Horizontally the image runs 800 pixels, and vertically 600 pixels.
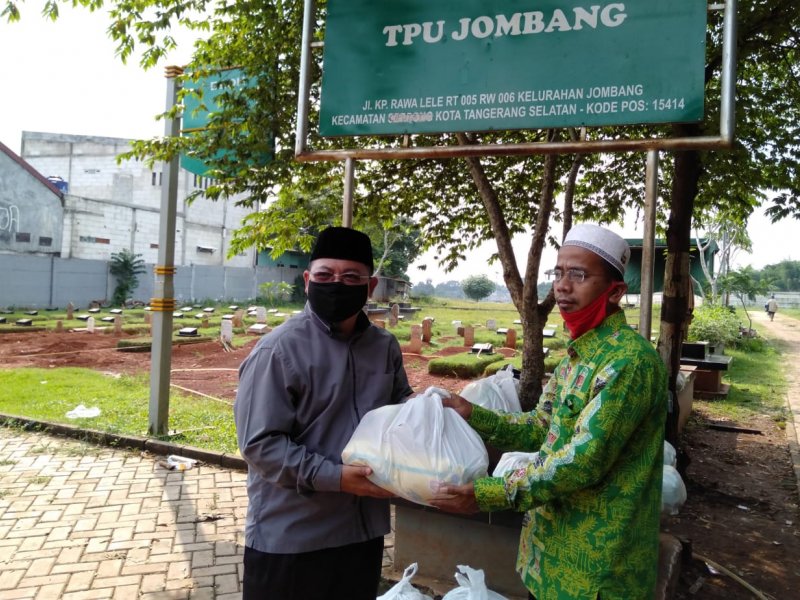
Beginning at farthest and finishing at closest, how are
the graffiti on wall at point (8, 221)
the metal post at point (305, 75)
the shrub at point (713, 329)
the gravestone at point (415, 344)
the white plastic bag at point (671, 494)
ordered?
the graffiti on wall at point (8, 221) < the shrub at point (713, 329) < the gravestone at point (415, 344) < the white plastic bag at point (671, 494) < the metal post at point (305, 75)

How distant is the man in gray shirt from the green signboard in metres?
1.43

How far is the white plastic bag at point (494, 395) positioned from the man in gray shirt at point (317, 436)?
1638mm

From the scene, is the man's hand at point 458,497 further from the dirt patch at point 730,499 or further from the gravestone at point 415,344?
the gravestone at point 415,344

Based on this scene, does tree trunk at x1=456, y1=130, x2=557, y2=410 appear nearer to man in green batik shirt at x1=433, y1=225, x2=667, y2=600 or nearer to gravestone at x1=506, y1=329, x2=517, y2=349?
man in green batik shirt at x1=433, y1=225, x2=667, y2=600

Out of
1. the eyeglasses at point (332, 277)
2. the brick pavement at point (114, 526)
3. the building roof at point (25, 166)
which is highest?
the building roof at point (25, 166)

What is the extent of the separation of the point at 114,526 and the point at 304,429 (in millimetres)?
3428

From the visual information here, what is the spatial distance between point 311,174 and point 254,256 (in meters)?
31.3

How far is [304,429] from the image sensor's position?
193cm

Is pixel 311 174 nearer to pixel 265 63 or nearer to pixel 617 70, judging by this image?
pixel 265 63

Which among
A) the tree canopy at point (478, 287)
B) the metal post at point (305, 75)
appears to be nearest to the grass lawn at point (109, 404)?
the metal post at point (305, 75)

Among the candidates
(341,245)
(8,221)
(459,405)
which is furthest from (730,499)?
(8,221)

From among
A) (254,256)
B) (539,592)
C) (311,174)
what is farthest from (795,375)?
(254,256)

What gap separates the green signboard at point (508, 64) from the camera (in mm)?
2859

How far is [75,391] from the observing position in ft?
30.9
